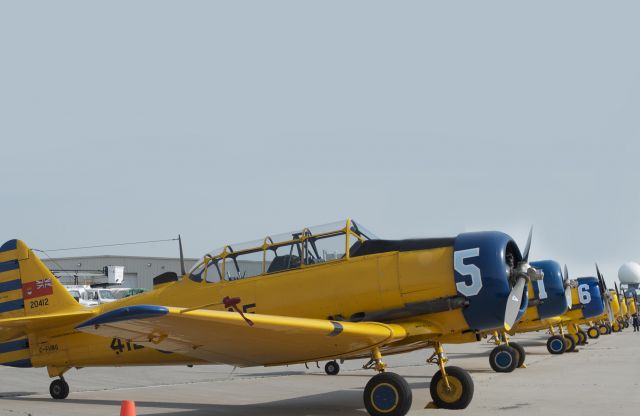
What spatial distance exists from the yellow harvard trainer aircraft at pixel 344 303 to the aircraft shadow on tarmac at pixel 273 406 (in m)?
0.81

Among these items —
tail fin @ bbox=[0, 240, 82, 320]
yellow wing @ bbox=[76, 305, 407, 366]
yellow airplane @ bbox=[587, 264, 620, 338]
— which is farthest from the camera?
yellow airplane @ bbox=[587, 264, 620, 338]

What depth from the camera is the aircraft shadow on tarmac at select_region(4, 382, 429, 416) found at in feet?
33.0

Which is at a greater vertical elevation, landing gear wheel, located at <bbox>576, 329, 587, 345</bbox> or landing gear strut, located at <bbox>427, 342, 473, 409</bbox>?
landing gear strut, located at <bbox>427, 342, 473, 409</bbox>

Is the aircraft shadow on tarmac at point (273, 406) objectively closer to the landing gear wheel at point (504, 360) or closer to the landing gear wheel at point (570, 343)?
the landing gear wheel at point (504, 360)

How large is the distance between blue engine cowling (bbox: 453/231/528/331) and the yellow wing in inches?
38.3

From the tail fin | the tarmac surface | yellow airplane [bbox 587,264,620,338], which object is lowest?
yellow airplane [bbox 587,264,620,338]

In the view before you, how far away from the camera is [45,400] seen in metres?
11.9

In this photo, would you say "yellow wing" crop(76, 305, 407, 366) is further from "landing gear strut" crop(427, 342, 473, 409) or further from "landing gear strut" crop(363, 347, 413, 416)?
"landing gear strut" crop(427, 342, 473, 409)

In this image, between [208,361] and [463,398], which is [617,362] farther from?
[208,361]

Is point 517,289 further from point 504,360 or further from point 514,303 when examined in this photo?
point 504,360

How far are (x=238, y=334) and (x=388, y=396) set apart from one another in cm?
196

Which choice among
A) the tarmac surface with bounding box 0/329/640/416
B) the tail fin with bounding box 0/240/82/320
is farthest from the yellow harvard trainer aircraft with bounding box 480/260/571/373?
the tail fin with bounding box 0/240/82/320

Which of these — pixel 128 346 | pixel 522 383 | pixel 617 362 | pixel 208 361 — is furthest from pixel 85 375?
pixel 617 362

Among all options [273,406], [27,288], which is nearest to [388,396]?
[273,406]
